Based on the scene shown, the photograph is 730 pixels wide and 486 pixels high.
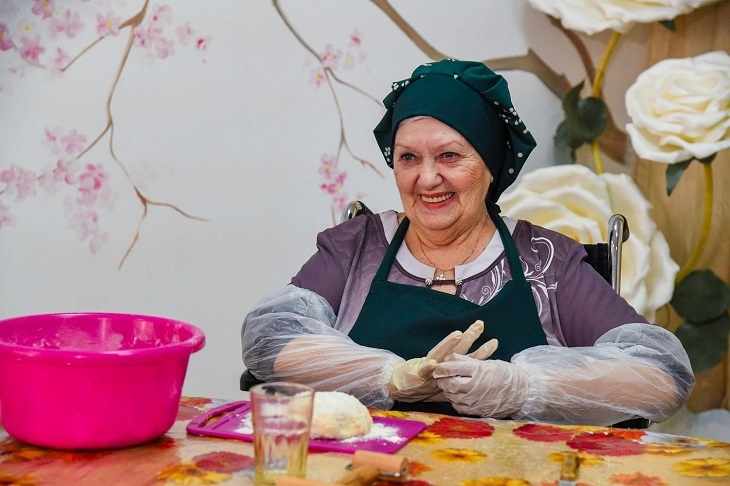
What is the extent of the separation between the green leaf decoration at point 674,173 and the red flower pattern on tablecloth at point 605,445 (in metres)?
1.71

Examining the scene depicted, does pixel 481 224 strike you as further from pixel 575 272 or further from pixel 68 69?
pixel 68 69

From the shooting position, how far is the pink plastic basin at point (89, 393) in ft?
4.21

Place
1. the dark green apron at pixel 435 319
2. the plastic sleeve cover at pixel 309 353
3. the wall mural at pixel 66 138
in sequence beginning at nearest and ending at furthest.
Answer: the plastic sleeve cover at pixel 309 353 < the dark green apron at pixel 435 319 < the wall mural at pixel 66 138

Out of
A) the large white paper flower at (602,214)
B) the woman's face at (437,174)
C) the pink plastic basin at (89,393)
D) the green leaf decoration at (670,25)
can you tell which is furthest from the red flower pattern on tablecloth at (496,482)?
the green leaf decoration at (670,25)

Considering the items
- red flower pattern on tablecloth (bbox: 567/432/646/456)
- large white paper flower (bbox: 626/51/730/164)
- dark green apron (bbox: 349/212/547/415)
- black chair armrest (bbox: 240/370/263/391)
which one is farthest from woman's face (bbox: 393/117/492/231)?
red flower pattern on tablecloth (bbox: 567/432/646/456)

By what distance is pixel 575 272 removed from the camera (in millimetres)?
2361

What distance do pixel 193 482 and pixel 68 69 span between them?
2638mm

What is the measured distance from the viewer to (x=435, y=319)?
7.25 feet

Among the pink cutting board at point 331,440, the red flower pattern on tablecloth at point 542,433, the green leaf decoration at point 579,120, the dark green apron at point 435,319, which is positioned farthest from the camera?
the green leaf decoration at point 579,120

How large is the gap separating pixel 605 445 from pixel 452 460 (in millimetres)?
285

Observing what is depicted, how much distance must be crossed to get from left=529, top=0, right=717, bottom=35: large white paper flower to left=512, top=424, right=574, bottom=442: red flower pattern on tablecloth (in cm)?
182

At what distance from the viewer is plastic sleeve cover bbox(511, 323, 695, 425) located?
6.49ft

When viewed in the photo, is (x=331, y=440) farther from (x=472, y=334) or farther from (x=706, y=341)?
(x=706, y=341)

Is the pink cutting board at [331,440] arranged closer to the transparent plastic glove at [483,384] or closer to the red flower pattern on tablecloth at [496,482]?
the red flower pattern on tablecloth at [496,482]
